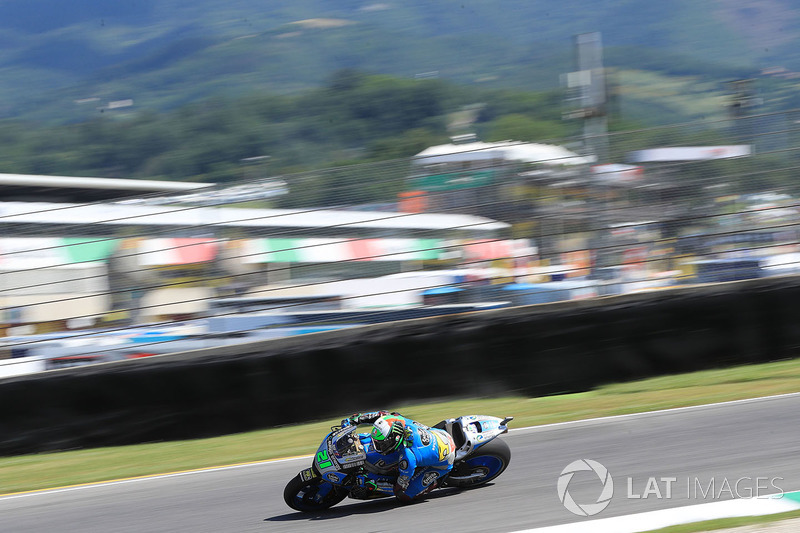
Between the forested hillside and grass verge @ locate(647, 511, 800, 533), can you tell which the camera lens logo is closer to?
grass verge @ locate(647, 511, 800, 533)

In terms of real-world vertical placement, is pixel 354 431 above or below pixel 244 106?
below

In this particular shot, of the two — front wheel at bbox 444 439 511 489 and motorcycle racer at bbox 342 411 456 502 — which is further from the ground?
motorcycle racer at bbox 342 411 456 502

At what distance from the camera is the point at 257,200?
9.80 m

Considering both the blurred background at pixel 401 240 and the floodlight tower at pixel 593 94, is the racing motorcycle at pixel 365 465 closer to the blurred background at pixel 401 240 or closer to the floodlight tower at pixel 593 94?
the blurred background at pixel 401 240

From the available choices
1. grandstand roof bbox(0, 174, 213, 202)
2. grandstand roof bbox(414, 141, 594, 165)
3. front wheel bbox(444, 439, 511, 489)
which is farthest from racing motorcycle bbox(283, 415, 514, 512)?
grandstand roof bbox(0, 174, 213, 202)

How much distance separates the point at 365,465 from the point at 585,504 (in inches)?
59.5

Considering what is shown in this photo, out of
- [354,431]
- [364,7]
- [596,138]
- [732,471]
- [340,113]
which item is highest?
[364,7]

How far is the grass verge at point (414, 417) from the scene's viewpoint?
8.45m

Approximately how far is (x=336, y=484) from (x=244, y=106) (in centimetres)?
9100

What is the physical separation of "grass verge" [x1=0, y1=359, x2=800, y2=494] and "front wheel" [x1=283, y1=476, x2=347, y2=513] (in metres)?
2.20

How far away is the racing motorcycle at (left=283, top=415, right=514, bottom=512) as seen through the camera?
5770 millimetres

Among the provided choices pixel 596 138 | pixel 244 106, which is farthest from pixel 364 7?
pixel 596 138

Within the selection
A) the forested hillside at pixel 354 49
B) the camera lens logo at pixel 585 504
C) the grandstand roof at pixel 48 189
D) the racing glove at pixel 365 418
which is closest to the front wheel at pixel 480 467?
the camera lens logo at pixel 585 504

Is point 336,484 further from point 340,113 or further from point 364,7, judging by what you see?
point 364,7
